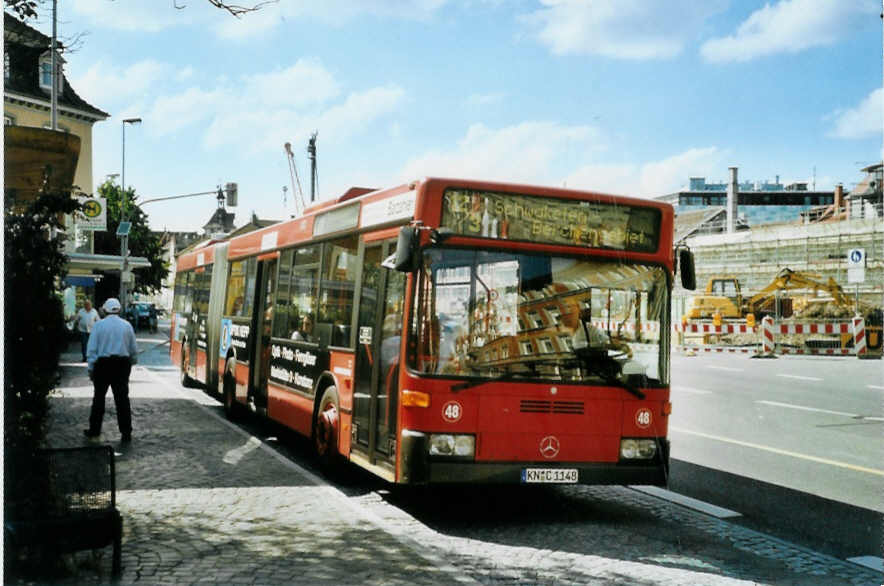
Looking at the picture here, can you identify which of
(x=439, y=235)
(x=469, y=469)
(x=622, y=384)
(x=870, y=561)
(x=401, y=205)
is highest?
(x=401, y=205)

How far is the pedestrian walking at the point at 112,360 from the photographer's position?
1205cm

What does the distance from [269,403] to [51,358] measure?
6716mm

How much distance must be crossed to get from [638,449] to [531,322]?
1410mm

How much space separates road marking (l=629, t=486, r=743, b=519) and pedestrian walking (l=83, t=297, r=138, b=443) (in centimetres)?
627

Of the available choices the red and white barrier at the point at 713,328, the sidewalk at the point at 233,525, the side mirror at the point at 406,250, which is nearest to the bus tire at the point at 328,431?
the sidewalk at the point at 233,525

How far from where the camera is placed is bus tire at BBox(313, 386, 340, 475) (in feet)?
32.1

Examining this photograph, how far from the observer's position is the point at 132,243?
62.5 meters

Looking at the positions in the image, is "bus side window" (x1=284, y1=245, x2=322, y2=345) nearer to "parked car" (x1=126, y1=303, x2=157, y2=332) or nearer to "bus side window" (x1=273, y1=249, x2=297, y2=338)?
"bus side window" (x1=273, y1=249, x2=297, y2=338)

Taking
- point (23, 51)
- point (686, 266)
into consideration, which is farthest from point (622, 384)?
point (23, 51)

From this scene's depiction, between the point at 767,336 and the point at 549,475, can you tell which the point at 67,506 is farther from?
the point at 767,336

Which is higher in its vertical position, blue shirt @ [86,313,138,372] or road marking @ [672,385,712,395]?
blue shirt @ [86,313,138,372]

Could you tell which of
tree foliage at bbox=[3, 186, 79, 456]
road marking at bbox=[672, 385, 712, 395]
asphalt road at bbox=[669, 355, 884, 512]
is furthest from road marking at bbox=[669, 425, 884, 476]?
tree foliage at bbox=[3, 186, 79, 456]

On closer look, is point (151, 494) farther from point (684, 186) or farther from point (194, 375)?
point (684, 186)

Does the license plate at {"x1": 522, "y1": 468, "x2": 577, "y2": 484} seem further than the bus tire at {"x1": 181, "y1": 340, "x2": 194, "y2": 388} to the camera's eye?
No
